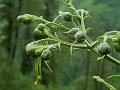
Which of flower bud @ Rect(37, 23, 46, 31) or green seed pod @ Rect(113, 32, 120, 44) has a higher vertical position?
flower bud @ Rect(37, 23, 46, 31)

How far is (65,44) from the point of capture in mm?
1150

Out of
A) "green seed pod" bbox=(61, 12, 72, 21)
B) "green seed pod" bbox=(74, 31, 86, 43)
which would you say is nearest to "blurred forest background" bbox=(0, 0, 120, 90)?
"green seed pod" bbox=(61, 12, 72, 21)

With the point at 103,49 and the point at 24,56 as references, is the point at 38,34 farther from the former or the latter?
the point at 24,56

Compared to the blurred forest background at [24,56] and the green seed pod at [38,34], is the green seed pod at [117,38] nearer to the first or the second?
the green seed pod at [38,34]

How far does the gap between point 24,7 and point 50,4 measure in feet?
4.70

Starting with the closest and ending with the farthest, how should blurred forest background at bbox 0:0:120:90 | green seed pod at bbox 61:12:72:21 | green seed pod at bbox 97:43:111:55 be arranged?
1. green seed pod at bbox 97:43:111:55
2. green seed pod at bbox 61:12:72:21
3. blurred forest background at bbox 0:0:120:90

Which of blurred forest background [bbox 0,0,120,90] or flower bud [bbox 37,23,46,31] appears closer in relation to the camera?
flower bud [bbox 37,23,46,31]

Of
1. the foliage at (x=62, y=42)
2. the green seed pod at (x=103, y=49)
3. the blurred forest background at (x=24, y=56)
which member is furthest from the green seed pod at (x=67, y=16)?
the blurred forest background at (x=24, y=56)

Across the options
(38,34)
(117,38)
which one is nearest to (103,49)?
(117,38)

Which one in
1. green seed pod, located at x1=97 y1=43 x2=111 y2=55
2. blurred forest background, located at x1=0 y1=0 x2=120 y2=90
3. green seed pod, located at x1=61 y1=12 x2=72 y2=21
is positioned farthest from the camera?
blurred forest background, located at x1=0 y1=0 x2=120 y2=90

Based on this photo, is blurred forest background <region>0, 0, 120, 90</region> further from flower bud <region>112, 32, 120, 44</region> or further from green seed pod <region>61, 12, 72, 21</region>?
flower bud <region>112, 32, 120, 44</region>

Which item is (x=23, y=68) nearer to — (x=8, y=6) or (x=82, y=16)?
(x=8, y=6)

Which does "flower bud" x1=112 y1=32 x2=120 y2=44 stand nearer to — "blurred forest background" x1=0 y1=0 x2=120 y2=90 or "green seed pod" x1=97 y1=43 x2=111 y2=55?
"green seed pod" x1=97 y1=43 x2=111 y2=55

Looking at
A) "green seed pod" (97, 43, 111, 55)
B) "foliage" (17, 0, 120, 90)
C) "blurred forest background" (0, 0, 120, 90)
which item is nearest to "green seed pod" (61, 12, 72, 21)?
"foliage" (17, 0, 120, 90)
